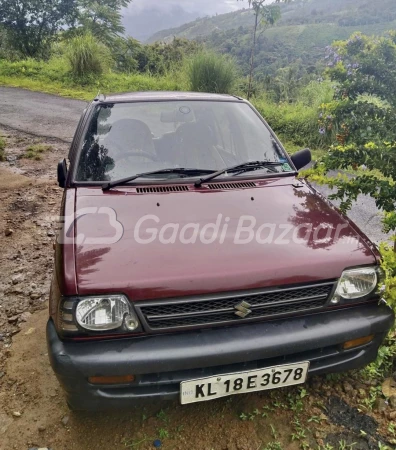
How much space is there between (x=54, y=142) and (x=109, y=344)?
6.37 meters

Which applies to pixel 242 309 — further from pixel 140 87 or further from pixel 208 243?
pixel 140 87

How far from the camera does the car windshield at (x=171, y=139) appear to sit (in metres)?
2.54

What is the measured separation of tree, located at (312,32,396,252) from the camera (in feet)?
7.96

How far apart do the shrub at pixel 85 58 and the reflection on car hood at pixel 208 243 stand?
11684mm

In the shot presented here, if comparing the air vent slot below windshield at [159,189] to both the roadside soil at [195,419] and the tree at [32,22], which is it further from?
the tree at [32,22]

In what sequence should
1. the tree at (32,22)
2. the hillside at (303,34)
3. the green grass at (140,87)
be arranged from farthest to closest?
the hillside at (303,34) → the tree at (32,22) → the green grass at (140,87)

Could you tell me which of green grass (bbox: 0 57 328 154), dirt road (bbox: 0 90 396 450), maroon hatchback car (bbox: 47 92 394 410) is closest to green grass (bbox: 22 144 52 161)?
green grass (bbox: 0 57 328 154)

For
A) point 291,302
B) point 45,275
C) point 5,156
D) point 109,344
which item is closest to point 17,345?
point 45,275

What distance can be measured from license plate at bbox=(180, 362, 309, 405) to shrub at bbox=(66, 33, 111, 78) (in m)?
12.7

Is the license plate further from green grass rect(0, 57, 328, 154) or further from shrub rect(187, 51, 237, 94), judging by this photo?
shrub rect(187, 51, 237, 94)

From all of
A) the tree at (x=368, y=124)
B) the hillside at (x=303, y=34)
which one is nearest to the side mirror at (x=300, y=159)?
the tree at (x=368, y=124)

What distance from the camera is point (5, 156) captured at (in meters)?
6.29

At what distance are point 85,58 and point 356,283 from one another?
1277 centimetres

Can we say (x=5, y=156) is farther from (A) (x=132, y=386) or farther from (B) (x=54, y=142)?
(A) (x=132, y=386)
